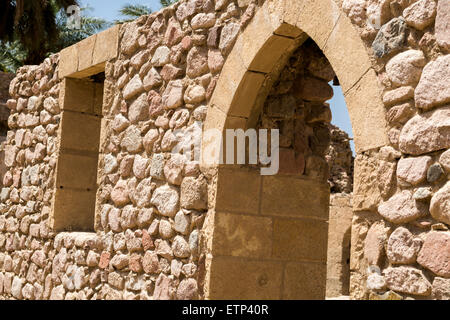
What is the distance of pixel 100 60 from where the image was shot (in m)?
5.44

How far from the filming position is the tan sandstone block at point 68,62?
585 cm

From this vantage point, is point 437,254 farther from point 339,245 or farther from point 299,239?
point 339,245

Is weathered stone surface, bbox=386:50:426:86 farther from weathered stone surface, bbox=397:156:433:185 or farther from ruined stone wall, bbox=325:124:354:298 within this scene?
ruined stone wall, bbox=325:124:354:298

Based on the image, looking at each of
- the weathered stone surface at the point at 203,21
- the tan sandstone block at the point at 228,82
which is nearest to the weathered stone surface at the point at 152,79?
the weathered stone surface at the point at 203,21

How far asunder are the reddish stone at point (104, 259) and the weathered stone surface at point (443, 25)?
10.7 feet

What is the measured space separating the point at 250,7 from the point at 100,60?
82.9 inches

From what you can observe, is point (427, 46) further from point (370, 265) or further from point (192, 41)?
point (192, 41)

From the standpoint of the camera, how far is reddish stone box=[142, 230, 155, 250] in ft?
14.4

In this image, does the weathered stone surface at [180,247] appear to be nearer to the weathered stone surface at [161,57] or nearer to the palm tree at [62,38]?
the weathered stone surface at [161,57]

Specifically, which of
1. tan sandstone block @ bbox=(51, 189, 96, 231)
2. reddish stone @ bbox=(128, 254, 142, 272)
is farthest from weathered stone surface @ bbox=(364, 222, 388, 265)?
tan sandstone block @ bbox=(51, 189, 96, 231)

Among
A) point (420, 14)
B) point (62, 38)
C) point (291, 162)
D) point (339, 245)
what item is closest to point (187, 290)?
point (291, 162)

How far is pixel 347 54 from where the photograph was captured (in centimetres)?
Result: 294

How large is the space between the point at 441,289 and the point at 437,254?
0.43 feet

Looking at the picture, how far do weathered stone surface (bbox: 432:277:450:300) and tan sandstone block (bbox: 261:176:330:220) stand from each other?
1.66 m
